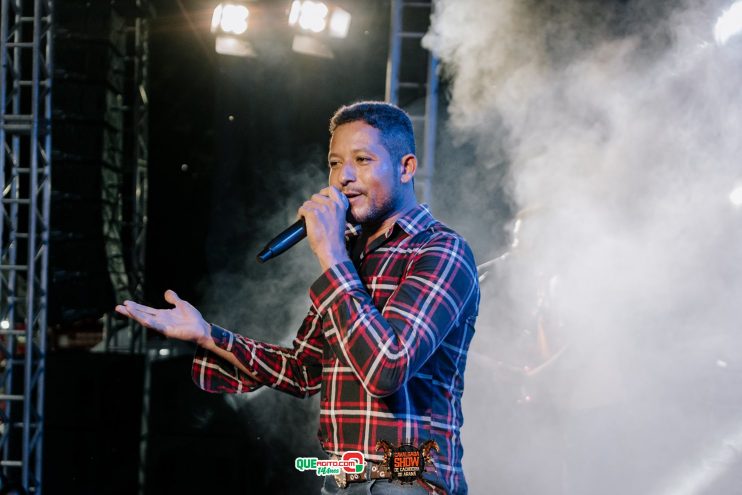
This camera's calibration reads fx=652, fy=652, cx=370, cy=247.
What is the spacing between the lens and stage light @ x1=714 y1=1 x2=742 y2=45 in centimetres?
410

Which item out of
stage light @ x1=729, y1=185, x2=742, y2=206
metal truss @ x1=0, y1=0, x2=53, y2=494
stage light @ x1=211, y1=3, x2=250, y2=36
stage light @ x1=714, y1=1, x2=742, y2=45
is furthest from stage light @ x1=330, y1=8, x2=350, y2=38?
stage light @ x1=729, y1=185, x2=742, y2=206

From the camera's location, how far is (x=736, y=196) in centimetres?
446

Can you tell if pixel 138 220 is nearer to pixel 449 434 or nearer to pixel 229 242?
pixel 229 242

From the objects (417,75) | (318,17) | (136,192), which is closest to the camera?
(417,75)

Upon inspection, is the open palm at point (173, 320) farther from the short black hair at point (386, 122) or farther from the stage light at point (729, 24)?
the stage light at point (729, 24)

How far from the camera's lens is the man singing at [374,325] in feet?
4.42

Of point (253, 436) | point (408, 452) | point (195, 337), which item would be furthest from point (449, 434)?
point (253, 436)

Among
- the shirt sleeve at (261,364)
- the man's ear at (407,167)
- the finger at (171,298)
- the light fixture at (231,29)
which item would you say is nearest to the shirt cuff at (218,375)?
the shirt sleeve at (261,364)

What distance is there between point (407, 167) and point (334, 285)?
1.60 feet

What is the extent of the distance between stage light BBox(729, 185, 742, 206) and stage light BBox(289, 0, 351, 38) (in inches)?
116

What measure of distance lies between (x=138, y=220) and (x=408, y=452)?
4596 millimetres

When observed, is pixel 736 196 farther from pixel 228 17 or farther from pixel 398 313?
pixel 398 313

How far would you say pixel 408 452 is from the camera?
1.41 metres

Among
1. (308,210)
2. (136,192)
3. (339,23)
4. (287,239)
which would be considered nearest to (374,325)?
(308,210)
